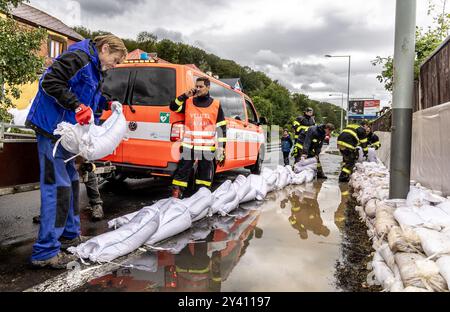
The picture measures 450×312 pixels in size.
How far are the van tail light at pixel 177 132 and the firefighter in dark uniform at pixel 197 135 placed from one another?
7cm

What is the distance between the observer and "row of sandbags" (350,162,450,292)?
232 cm

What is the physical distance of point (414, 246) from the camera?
2.75m

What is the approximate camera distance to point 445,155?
463cm

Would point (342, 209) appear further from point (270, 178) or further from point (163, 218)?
point (163, 218)

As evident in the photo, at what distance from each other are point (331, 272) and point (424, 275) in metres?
0.95

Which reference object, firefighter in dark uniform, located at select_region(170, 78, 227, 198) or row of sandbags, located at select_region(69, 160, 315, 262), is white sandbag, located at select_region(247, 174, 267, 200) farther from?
firefighter in dark uniform, located at select_region(170, 78, 227, 198)

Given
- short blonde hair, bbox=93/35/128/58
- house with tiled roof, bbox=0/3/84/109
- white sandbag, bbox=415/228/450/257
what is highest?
house with tiled roof, bbox=0/3/84/109

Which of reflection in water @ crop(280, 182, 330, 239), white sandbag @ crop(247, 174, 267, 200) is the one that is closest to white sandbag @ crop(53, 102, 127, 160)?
reflection in water @ crop(280, 182, 330, 239)

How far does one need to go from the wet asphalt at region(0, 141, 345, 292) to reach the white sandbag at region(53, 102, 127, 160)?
0.95 m

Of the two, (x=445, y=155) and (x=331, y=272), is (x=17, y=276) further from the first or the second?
(x=445, y=155)

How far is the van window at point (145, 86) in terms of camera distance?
540 centimetres

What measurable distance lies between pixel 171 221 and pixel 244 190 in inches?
76.8

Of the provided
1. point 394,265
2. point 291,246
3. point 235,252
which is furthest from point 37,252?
point 394,265

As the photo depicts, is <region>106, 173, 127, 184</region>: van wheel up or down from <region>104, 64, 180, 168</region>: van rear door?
down
